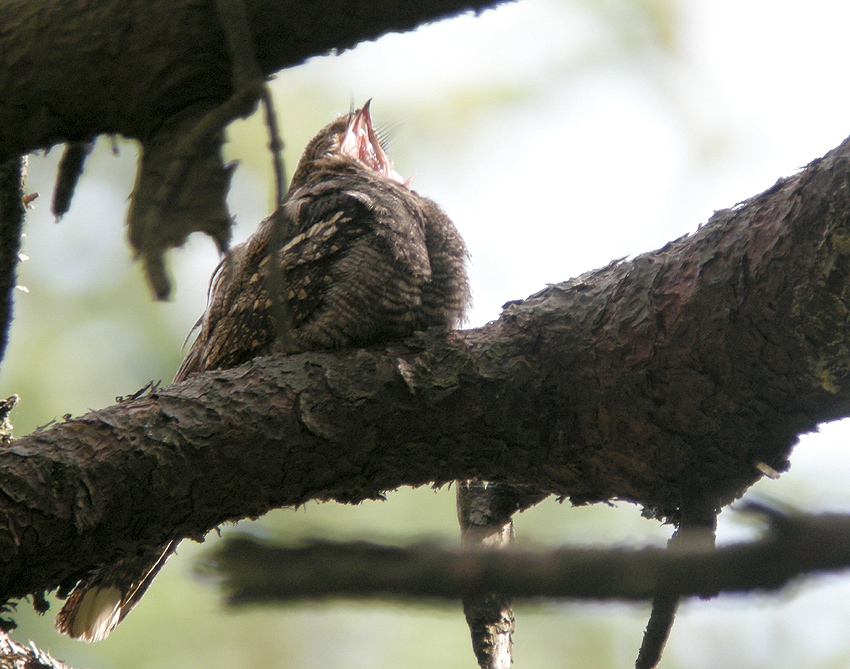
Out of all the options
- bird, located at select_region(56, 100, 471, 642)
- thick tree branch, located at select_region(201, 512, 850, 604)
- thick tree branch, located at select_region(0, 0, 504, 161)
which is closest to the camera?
thick tree branch, located at select_region(201, 512, 850, 604)

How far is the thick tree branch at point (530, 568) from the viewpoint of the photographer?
637 mm

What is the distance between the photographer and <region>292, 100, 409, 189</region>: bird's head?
14.8 ft

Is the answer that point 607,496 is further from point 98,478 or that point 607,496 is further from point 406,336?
point 98,478

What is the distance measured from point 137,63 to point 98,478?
1214 millimetres

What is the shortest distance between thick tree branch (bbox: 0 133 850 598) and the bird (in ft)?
0.73

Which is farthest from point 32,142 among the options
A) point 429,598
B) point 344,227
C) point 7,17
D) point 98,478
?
point 429,598

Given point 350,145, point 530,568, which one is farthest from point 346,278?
point 530,568

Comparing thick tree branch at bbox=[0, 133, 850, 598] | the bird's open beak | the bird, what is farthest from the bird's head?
thick tree branch at bbox=[0, 133, 850, 598]

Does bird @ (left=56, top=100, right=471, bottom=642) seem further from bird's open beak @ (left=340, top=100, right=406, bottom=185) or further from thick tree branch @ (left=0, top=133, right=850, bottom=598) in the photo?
bird's open beak @ (left=340, top=100, right=406, bottom=185)

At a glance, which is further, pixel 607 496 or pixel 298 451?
pixel 607 496

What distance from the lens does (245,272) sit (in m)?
3.29

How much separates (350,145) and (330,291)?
1.87 meters

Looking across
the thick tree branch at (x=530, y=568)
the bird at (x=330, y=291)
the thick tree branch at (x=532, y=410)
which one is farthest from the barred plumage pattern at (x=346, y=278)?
the thick tree branch at (x=530, y=568)

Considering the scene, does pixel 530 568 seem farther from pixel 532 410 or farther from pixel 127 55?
pixel 532 410
